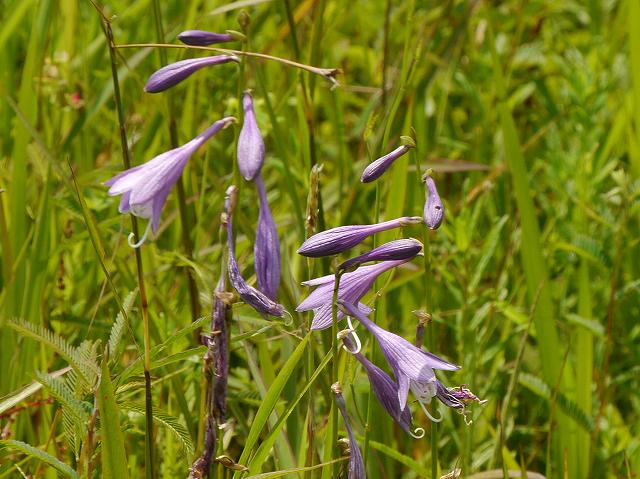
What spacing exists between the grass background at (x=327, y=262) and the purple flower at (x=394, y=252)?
82 mm

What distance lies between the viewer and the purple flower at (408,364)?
1209mm

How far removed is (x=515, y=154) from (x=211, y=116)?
112 cm

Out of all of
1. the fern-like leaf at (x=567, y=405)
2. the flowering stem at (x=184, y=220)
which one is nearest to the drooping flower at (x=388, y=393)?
the flowering stem at (x=184, y=220)

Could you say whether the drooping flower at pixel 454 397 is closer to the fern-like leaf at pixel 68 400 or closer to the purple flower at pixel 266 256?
the purple flower at pixel 266 256

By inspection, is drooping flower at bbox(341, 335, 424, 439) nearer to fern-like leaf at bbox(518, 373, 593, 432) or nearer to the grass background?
the grass background

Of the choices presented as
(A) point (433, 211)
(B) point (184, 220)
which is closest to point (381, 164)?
(A) point (433, 211)

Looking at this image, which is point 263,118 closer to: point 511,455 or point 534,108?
point 511,455

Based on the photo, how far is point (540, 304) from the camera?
2.15 m

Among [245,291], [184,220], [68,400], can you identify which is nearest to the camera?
[245,291]

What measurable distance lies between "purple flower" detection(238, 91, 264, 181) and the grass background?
0.54 feet

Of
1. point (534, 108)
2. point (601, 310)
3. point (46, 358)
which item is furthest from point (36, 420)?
point (534, 108)

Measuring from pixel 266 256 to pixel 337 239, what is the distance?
102 millimetres

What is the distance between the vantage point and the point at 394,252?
125 centimetres

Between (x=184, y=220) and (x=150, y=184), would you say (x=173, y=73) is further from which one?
(x=184, y=220)
